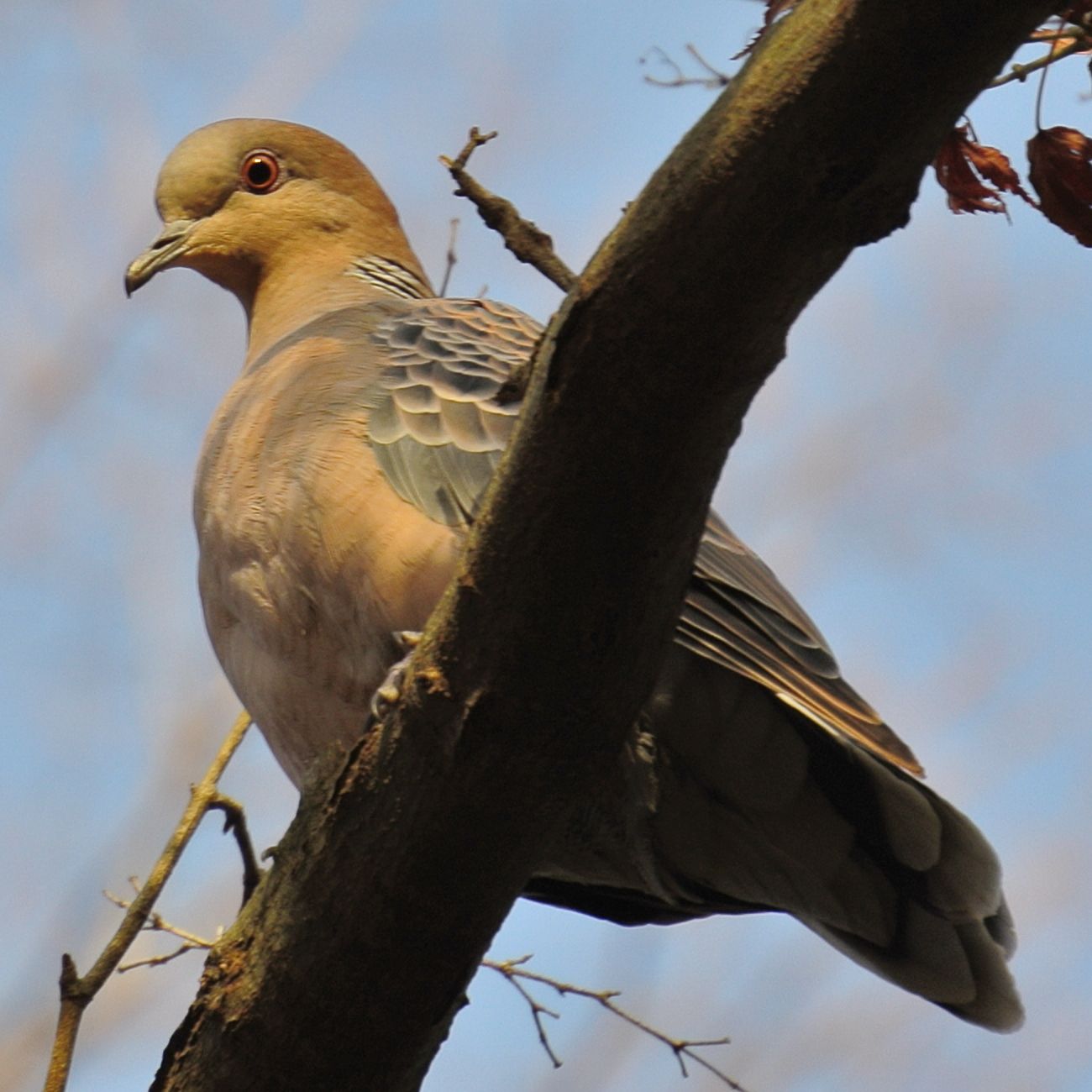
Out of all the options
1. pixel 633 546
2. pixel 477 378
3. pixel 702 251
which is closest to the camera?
pixel 702 251

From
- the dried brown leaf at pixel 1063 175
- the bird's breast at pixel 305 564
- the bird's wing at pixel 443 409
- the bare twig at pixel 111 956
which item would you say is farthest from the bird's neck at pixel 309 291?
the dried brown leaf at pixel 1063 175

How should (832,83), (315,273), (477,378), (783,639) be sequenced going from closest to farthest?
(832,83) < (783,639) < (477,378) < (315,273)

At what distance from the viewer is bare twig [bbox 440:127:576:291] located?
2.63m

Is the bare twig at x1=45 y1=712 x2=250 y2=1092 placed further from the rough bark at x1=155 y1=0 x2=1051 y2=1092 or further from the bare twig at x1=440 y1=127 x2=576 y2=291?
the bare twig at x1=440 y1=127 x2=576 y2=291

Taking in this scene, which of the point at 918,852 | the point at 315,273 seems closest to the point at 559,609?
the point at 918,852

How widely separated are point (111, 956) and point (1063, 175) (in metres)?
2.12

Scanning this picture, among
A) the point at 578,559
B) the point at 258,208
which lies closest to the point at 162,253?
the point at 258,208

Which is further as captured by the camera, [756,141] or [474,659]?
[474,659]

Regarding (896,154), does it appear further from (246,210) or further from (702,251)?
(246,210)

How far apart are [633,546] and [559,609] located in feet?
0.49

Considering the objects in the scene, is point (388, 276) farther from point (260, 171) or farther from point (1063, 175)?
point (1063, 175)

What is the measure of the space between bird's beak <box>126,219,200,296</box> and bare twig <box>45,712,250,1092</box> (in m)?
1.66

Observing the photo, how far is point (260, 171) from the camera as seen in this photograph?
4.92 m

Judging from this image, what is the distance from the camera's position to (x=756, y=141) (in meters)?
2.21
